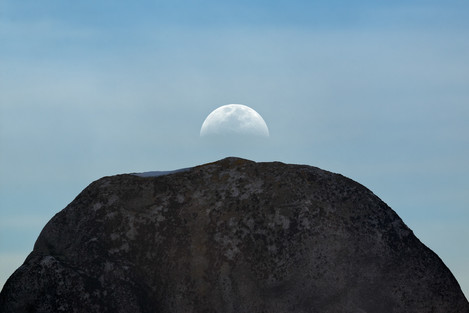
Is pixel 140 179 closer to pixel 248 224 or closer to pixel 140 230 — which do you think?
pixel 140 230

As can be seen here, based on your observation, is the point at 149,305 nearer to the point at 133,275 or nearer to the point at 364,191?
the point at 133,275

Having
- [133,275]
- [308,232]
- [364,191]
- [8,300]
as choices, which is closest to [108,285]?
[133,275]

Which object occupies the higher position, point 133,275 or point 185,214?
point 185,214

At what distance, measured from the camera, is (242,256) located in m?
8.07

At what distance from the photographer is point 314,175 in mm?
8547

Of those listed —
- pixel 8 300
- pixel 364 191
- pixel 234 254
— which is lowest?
pixel 8 300

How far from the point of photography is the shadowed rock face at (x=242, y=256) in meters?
7.87

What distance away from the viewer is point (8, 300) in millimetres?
7738

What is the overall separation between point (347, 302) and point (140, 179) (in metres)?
2.69

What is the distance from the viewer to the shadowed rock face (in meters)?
7.87

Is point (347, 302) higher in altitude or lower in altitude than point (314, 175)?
lower

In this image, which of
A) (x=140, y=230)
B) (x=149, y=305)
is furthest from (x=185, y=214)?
(x=149, y=305)

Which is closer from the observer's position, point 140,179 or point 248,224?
point 248,224

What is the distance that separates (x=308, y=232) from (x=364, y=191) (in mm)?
863
